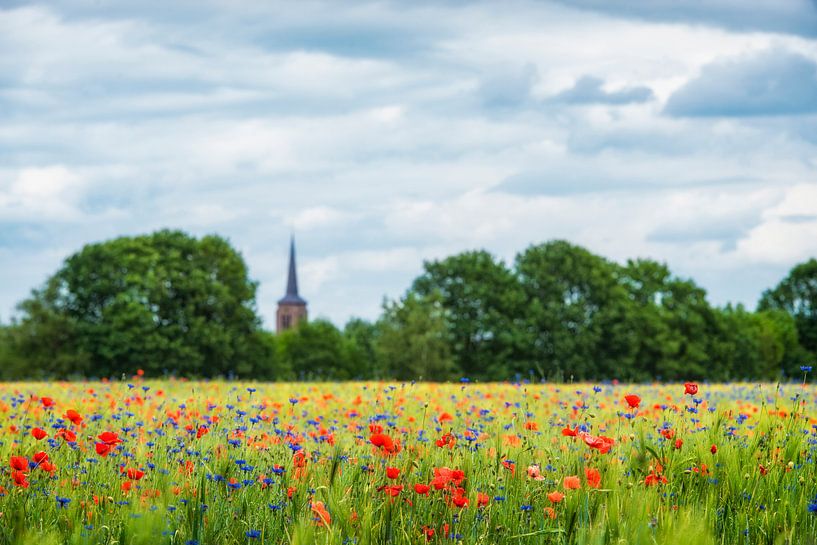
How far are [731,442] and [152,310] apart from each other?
4481cm

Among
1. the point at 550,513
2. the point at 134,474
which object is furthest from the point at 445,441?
the point at 134,474

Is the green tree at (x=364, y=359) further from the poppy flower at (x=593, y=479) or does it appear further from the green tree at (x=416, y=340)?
A: the poppy flower at (x=593, y=479)

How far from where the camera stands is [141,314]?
46969 millimetres

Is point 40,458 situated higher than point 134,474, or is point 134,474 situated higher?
point 40,458

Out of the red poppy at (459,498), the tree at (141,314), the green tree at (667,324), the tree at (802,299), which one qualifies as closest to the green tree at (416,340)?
the tree at (141,314)

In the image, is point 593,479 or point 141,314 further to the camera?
point 141,314

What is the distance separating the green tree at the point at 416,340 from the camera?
51.4 meters

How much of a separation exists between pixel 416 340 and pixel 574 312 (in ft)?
34.1

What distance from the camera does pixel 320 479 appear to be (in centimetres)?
577

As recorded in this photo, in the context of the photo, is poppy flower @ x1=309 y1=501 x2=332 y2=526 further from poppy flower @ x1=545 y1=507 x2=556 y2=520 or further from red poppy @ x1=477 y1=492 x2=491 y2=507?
poppy flower @ x1=545 y1=507 x2=556 y2=520

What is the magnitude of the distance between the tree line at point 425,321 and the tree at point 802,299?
15890mm

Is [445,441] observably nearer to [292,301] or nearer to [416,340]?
[416,340]

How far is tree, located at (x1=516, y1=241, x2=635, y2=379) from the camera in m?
52.9

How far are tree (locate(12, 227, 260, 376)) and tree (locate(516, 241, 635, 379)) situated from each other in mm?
18237
